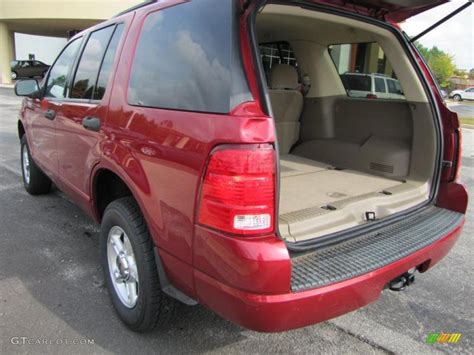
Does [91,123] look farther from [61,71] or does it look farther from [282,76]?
[282,76]

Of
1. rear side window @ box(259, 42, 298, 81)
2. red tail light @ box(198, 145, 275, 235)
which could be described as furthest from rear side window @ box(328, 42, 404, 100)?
red tail light @ box(198, 145, 275, 235)

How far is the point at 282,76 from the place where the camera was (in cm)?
426

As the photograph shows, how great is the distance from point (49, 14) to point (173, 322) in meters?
30.3

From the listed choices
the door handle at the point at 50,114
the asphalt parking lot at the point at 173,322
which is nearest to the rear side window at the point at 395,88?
the asphalt parking lot at the point at 173,322

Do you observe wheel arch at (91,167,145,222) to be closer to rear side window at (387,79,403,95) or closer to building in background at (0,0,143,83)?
rear side window at (387,79,403,95)

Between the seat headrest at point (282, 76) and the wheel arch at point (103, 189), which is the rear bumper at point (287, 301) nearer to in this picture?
the wheel arch at point (103, 189)

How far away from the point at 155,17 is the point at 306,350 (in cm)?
214

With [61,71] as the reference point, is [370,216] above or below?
below

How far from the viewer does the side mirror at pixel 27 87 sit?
4422 mm

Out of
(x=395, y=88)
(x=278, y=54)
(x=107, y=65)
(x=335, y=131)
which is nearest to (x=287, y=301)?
(x=107, y=65)

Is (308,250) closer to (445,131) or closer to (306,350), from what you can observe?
(306,350)

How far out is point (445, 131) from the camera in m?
3.15

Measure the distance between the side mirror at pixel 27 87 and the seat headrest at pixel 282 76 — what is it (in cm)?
239

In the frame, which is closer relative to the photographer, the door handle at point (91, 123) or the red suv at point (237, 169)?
the red suv at point (237, 169)
